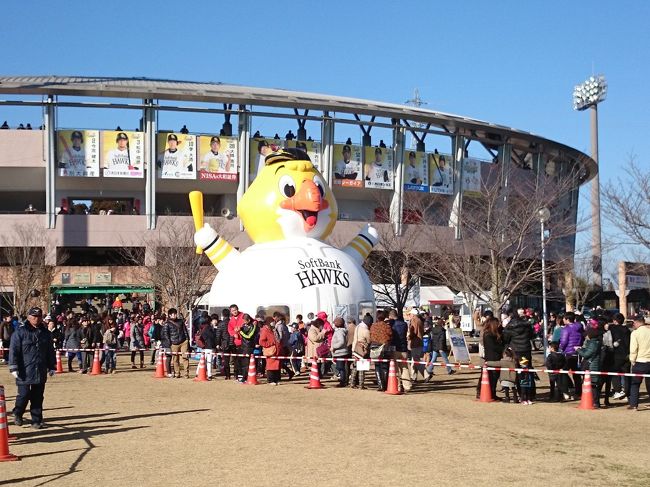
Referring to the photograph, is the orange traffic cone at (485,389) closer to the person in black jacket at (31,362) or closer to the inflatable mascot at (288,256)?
the inflatable mascot at (288,256)

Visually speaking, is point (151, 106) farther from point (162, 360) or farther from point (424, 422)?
point (424, 422)

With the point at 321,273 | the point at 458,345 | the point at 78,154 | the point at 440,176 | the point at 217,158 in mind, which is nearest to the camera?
the point at 321,273

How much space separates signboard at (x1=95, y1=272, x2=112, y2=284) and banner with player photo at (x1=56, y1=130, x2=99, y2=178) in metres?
5.48

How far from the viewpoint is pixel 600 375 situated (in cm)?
1453

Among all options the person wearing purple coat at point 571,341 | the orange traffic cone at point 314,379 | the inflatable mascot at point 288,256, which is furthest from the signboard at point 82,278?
the person wearing purple coat at point 571,341

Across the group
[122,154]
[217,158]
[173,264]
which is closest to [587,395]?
[173,264]

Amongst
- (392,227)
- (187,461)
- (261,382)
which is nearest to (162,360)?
(261,382)

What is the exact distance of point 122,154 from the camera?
150ft

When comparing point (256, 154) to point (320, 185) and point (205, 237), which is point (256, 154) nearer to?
point (205, 237)

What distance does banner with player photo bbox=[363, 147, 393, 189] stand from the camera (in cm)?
4947

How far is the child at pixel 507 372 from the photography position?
14867 mm

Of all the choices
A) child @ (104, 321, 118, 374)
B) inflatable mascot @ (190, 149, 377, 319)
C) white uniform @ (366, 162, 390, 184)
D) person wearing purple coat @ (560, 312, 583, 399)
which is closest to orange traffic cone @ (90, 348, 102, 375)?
child @ (104, 321, 118, 374)

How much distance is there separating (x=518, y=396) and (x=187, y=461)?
8399 mm

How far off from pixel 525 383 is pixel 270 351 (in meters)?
5.71
